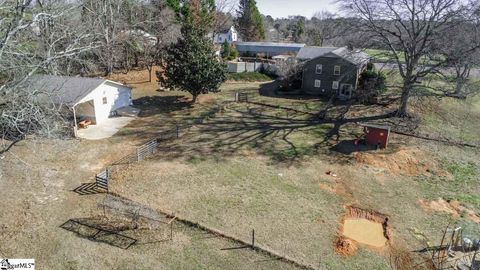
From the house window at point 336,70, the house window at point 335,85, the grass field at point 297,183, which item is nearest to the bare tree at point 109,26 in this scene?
the grass field at point 297,183

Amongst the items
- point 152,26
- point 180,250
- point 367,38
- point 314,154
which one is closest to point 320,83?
point 367,38

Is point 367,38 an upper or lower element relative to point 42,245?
upper

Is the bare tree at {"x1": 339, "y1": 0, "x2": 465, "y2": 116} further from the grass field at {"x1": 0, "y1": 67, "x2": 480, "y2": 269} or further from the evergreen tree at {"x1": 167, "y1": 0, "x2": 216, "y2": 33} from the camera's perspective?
the evergreen tree at {"x1": 167, "y1": 0, "x2": 216, "y2": 33}

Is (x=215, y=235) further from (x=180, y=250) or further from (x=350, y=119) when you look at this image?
(x=350, y=119)

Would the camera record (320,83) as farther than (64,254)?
Yes

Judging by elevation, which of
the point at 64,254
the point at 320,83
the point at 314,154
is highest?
the point at 320,83

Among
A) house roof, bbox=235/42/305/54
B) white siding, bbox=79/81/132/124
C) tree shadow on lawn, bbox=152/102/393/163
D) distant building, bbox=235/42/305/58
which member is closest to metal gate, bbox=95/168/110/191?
tree shadow on lawn, bbox=152/102/393/163

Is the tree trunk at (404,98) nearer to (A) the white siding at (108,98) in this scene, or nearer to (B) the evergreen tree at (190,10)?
(A) the white siding at (108,98)
